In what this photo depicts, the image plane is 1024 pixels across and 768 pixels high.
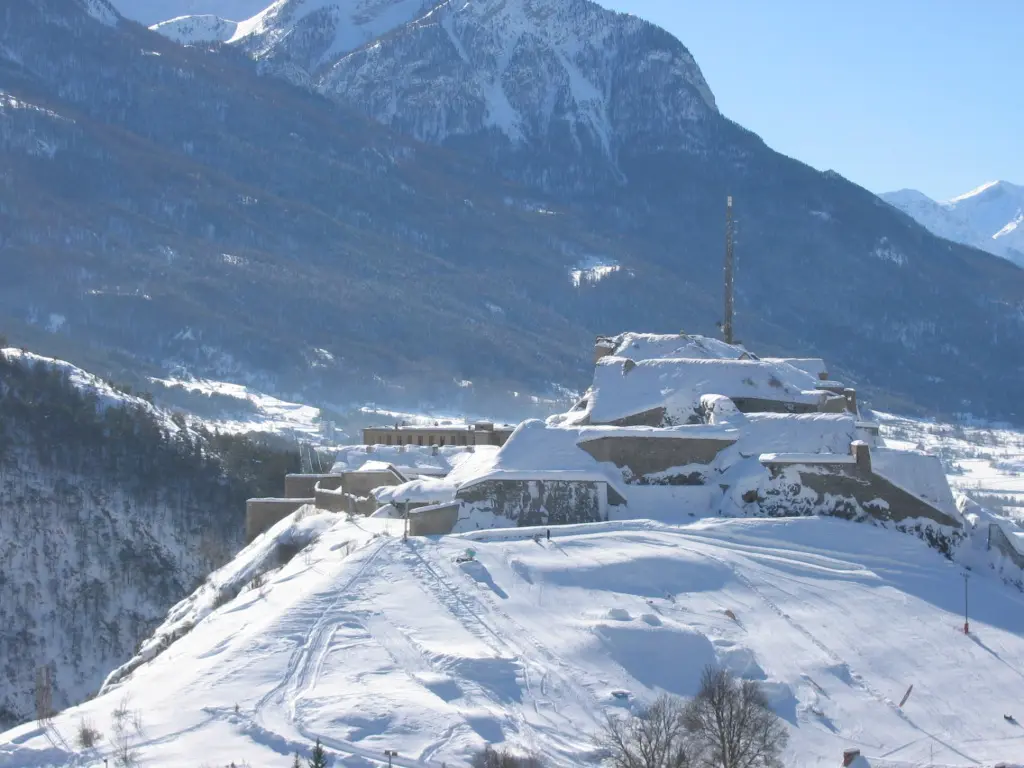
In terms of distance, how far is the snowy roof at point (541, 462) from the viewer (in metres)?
59.9

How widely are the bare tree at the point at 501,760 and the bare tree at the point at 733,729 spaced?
388 centimetres

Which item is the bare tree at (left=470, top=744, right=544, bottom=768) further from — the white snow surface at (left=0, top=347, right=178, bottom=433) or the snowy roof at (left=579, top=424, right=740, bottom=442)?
the white snow surface at (left=0, top=347, right=178, bottom=433)

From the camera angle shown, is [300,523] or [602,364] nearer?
[300,523]

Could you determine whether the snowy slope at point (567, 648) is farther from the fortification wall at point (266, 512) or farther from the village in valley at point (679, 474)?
the fortification wall at point (266, 512)

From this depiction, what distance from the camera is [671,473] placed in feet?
202

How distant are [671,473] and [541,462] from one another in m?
5.07

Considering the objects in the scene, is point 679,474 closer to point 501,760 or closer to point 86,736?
point 501,760

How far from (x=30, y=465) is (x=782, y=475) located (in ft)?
238

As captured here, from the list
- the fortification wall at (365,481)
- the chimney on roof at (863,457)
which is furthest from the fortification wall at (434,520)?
the chimney on roof at (863,457)

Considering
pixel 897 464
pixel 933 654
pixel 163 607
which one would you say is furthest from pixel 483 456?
pixel 163 607

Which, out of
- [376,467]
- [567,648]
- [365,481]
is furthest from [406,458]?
[567,648]

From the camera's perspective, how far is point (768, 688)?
44.5m

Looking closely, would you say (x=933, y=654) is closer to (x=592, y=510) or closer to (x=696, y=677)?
(x=696, y=677)

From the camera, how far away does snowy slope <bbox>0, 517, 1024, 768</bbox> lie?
38.9 metres
